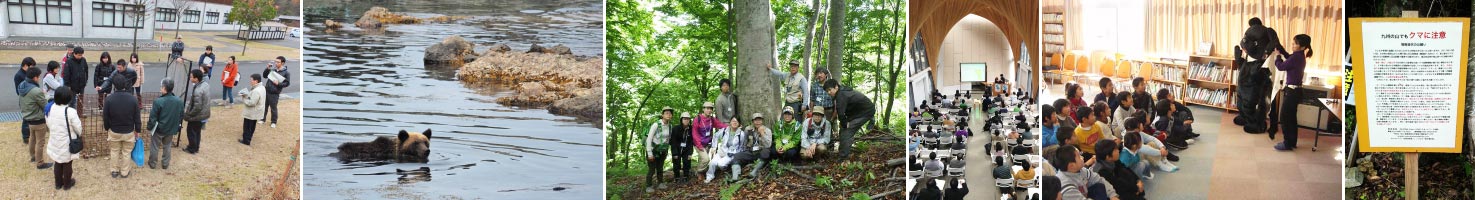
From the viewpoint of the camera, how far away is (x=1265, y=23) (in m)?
7.52

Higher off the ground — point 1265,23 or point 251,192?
point 1265,23

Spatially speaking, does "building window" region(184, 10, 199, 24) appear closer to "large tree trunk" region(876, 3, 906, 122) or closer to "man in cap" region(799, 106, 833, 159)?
"man in cap" region(799, 106, 833, 159)

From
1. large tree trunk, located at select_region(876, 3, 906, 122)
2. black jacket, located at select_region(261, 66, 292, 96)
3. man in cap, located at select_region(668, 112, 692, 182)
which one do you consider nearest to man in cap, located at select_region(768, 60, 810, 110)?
large tree trunk, located at select_region(876, 3, 906, 122)

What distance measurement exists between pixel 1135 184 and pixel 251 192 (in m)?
5.58

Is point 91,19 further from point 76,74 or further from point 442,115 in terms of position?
point 442,115

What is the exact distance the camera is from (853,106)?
8.80 metres

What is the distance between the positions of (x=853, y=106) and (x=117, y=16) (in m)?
4.80

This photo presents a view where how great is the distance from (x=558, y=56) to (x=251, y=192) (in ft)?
7.18

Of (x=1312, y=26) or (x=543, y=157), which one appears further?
(x=543, y=157)

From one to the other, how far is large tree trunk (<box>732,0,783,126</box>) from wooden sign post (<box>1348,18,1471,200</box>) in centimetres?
363

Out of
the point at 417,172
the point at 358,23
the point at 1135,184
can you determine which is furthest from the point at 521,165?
the point at 1135,184

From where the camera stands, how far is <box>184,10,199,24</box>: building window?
27.6 feet

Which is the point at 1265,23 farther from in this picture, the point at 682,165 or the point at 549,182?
the point at 549,182

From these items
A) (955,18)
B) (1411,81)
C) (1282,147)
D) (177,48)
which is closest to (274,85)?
(177,48)
